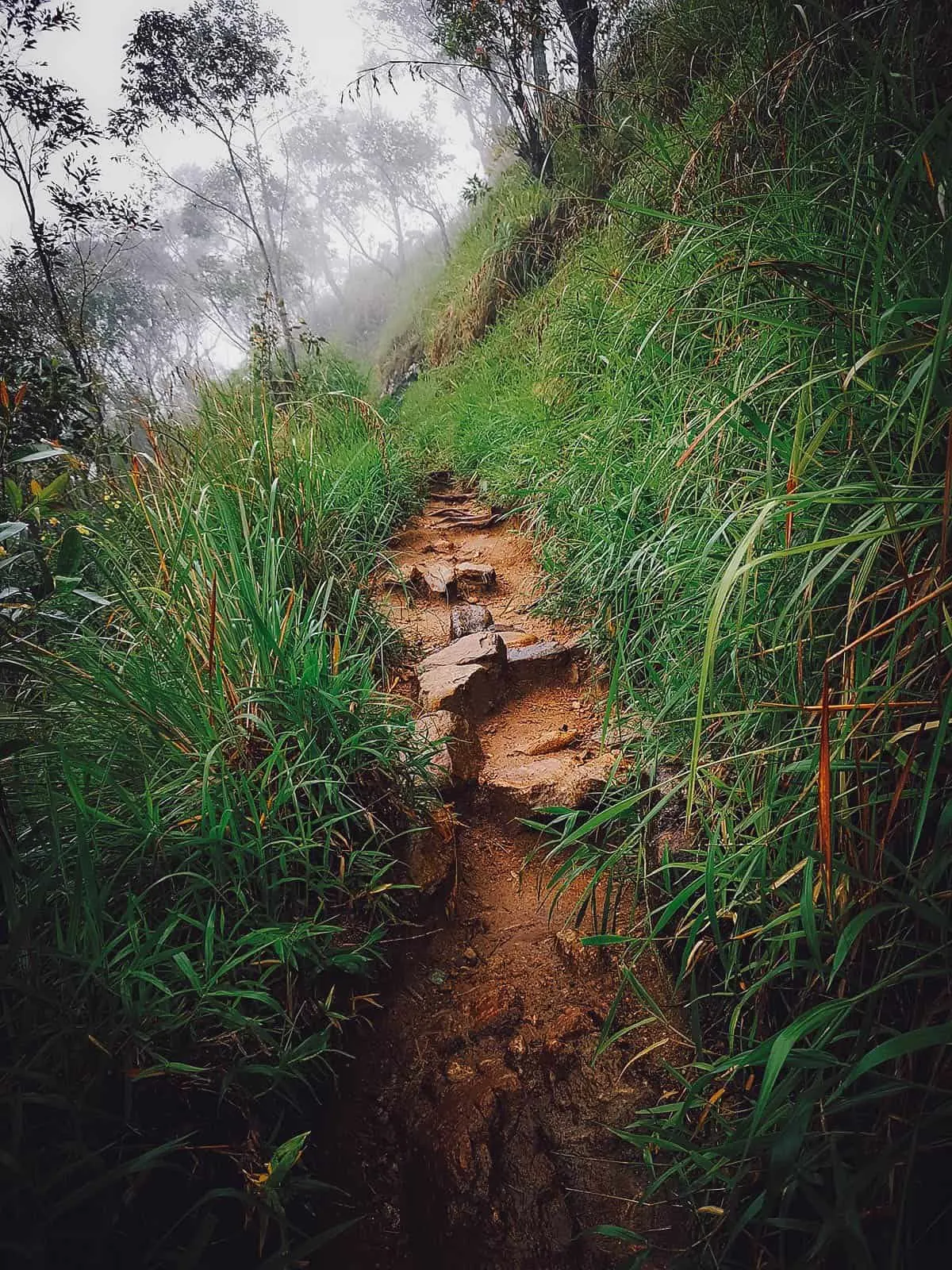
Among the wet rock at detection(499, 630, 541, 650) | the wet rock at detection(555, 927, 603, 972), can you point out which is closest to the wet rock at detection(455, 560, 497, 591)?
the wet rock at detection(499, 630, 541, 650)

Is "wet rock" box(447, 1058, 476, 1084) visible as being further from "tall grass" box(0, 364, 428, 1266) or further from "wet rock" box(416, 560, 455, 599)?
"wet rock" box(416, 560, 455, 599)

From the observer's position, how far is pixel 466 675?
5.88 ft

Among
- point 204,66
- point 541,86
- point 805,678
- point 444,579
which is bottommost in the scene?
point 805,678

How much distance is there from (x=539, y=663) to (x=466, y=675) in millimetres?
280

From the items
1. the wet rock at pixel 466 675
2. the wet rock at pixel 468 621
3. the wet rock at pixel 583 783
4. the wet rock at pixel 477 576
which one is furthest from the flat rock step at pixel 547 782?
the wet rock at pixel 477 576

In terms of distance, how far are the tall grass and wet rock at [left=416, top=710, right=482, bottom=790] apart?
111 millimetres

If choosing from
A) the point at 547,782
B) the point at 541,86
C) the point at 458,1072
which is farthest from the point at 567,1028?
the point at 541,86

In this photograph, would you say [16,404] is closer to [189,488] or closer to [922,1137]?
[189,488]

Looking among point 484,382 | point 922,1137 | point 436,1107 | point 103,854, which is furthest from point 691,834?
point 484,382

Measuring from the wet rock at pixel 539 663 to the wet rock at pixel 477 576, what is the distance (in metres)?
0.71

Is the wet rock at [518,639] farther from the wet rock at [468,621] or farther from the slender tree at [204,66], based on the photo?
the slender tree at [204,66]

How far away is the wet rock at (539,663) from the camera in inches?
75.2

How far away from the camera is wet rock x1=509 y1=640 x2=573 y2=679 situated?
1.91m

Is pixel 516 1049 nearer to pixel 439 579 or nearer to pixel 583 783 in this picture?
pixel 583 783
